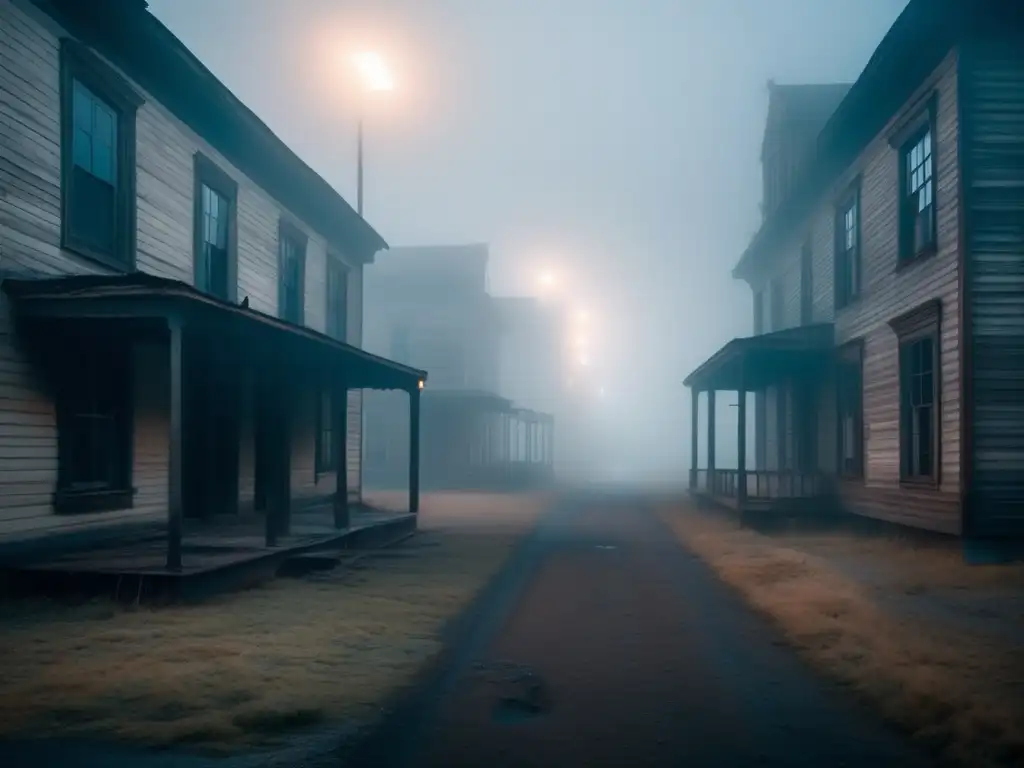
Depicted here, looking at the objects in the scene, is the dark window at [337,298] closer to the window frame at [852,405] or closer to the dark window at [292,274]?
the dark window at [292,274]

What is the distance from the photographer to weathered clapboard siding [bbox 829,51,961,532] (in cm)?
1389

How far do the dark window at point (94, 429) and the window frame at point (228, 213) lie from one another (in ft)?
8.01

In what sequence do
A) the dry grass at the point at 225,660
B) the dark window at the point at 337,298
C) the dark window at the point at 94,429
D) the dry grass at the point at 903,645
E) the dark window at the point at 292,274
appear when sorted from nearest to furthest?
the dry grass at the point at 903,645 → the dry grass at the point at 225,660 → the dark window at the point at 94,429 → the dark window at the point at 292,274 → the dark window at the point at 337,298

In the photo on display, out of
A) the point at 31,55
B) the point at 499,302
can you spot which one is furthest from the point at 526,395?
the point at 31,55

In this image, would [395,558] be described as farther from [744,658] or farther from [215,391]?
[744,658]

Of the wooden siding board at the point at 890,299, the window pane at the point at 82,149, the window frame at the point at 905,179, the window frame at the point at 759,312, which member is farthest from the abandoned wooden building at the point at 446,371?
the window pane at the point at 82,149

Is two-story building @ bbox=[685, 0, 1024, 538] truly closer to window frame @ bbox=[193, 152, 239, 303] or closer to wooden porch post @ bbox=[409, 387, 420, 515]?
wooden porch post @ bbox=[409, 387, 420, 515]

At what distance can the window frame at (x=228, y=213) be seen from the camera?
15.4m

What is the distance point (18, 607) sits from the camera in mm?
9531

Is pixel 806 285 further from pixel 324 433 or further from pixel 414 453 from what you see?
pixel 324 433

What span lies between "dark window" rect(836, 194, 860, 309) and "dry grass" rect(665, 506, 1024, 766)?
21.4ft

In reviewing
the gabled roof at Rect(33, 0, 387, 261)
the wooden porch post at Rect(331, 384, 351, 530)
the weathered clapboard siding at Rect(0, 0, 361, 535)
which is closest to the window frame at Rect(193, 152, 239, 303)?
the gabled roof at Rect(33, 0, 387, 261)

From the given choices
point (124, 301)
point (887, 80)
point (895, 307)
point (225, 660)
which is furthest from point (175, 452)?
point (887, 80)

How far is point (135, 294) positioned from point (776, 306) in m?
21.7
